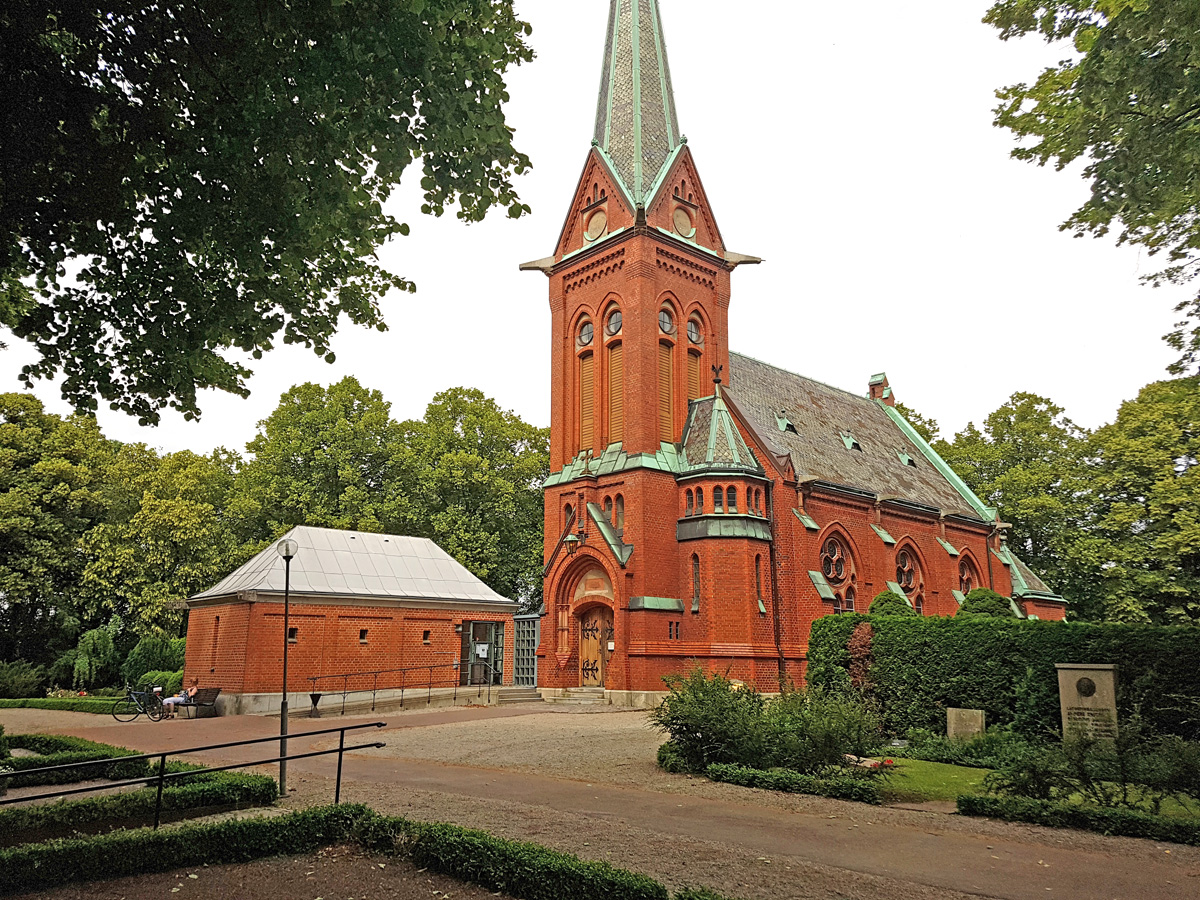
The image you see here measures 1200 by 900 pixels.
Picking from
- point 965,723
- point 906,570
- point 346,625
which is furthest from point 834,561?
point 346,625

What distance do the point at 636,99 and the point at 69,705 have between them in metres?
28.8

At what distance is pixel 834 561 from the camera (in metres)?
31.2

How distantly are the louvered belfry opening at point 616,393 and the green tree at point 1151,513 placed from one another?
21.7 meters

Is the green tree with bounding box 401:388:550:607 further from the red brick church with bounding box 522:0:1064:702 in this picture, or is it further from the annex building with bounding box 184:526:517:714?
the red brick church with bounding box 522:0:1064:702

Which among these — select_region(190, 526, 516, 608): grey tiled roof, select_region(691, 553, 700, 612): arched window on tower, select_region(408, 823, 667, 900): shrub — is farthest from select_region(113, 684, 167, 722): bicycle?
select_region(408, 823, 667, 900): shrub

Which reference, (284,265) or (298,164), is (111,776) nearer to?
(284,265)

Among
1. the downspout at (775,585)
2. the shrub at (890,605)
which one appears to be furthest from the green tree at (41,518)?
the shrub at (890,605)

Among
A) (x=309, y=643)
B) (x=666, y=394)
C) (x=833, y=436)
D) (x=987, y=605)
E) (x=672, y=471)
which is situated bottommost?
(x=309, y=643)

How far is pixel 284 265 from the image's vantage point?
907cm

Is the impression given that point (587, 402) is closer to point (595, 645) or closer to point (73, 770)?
point (595, 645)

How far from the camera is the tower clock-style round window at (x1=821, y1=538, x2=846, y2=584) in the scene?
1215 inches

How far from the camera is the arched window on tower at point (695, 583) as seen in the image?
27.7m

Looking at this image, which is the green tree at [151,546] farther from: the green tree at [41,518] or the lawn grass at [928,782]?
the lawn grass at [928,782]

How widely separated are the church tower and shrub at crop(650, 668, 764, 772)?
13021 millimetres
